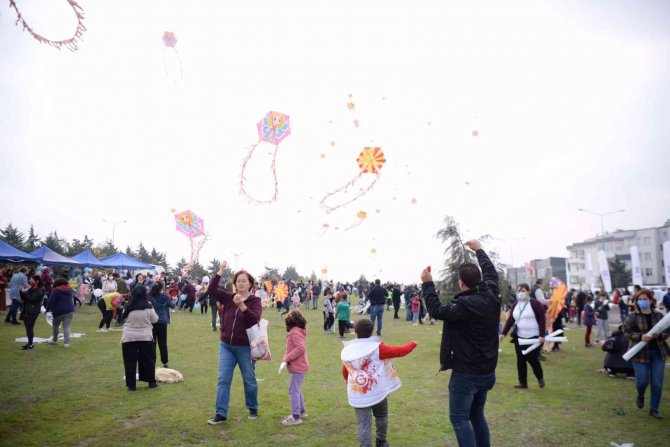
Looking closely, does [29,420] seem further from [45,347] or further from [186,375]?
[45,347]

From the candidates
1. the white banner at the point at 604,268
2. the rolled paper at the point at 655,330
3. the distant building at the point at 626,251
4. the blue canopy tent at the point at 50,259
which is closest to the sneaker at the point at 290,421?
the rolled paper at the point at 655,330

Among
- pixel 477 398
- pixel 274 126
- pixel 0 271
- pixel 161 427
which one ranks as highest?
pixel 274 126

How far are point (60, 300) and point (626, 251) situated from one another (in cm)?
9802

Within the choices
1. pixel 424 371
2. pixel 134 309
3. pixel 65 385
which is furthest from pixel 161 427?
pixel 424 371

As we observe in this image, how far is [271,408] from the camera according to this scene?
6.69 meters

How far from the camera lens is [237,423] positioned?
5934mm

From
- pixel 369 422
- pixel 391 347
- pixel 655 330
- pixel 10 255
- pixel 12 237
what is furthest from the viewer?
pixel 12 237

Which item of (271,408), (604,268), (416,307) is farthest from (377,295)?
(604,268)

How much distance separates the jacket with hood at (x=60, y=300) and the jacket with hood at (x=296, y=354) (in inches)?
308

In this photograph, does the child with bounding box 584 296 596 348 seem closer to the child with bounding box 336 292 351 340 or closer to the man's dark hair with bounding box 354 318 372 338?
the child with bounding box 336 292 351 340

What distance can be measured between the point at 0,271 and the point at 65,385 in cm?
1560

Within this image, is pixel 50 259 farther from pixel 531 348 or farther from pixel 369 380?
pixel 369 380

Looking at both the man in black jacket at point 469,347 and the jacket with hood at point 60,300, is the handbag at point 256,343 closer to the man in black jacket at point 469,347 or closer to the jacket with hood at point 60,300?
the man in black jacket at point 469,347

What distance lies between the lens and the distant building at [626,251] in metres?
78.0
